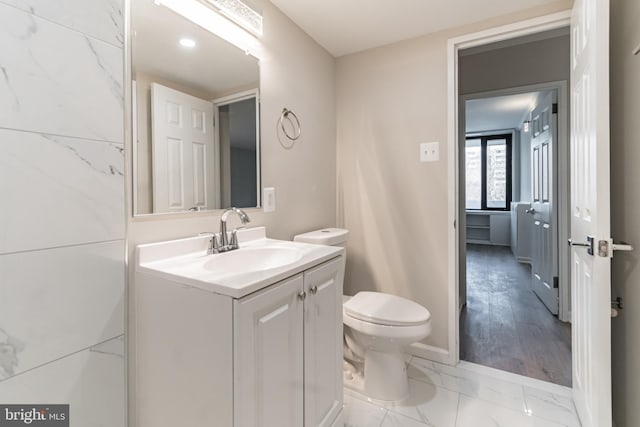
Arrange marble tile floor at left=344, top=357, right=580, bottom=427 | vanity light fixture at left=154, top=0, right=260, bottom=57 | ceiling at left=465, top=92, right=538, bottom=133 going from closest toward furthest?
vanity light fixture at left=154, top=0, right=260, bottom=57 < marble tile floor at left=344, top=357, right=580, bottom=427 < ceiling at left=465, top=92, right=538, bottom=133

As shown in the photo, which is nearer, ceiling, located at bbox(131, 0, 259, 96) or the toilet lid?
ceiling, located at bbox(131, 0, 259, 96)

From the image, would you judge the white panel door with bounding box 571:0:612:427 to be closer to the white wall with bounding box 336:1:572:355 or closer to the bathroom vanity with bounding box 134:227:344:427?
the white wall with bounding box 336:1:572:355

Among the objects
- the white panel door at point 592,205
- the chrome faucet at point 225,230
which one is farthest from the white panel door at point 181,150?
the white panel door at point 592,205

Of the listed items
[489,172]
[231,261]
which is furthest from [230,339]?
[489,172]

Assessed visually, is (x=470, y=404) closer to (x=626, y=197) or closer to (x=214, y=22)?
(x=626, y=197)

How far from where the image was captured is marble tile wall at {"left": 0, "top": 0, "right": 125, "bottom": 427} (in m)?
0.79

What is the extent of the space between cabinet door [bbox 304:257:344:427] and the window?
5.69m

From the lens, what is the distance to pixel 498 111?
15.5 ft

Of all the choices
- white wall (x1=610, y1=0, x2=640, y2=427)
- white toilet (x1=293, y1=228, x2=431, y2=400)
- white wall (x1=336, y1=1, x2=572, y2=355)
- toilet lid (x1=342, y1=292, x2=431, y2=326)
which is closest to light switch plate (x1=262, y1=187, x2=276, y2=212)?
white toilet (x1=293, y1=228, x2=431, y2=400)

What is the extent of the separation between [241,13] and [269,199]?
0.94 metres

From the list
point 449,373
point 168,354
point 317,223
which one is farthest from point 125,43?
point 449,373

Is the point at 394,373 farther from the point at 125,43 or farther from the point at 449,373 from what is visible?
the point at 125,43

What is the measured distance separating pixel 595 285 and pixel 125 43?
1.96m

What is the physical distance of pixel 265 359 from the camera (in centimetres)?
92
